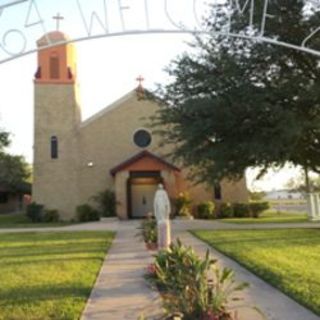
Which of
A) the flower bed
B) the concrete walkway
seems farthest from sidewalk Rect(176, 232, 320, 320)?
the flower bed

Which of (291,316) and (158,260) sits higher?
(158,260)

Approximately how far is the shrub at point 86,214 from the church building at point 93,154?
26.5 inches

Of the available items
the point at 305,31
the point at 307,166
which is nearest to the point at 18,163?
the point at 307,166

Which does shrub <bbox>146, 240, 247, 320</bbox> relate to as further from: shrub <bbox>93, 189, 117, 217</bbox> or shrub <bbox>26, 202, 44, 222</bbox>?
shrub <bbox>26, 202, 44, 222</bbox>

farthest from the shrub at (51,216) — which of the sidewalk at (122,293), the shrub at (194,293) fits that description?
the shrub at (194,293)

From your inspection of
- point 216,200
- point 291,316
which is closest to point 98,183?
point 216,200

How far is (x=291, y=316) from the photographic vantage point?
7691 mm

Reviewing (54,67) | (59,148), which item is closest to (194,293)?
(59,148)

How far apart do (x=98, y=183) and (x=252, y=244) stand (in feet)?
71.0

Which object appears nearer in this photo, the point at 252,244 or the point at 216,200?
the point at 252,244

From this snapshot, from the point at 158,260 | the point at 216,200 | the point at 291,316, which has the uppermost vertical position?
the point at 216,200

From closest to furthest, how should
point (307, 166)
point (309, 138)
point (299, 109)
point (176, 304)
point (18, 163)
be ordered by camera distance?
point (176, 304)
point (299, 109)
point (309, 138)
point (307, 166)
point (18, 163)

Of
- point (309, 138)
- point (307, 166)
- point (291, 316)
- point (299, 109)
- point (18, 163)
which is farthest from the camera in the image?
point (18, 163)

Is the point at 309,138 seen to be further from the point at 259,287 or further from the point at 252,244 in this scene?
the point at 259,287
